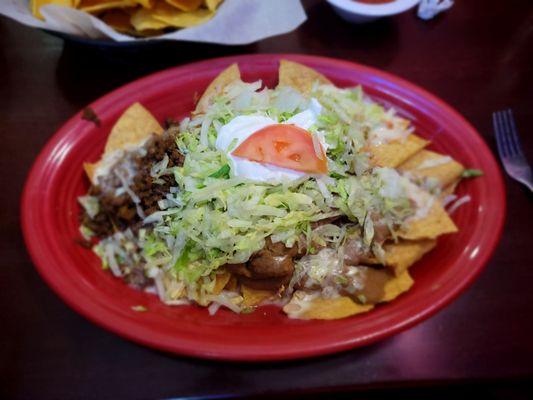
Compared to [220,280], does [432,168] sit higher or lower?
higher

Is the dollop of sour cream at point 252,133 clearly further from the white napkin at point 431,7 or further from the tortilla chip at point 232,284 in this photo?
the white napkin at point 431,7

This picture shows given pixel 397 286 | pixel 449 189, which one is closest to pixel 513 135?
pixel 449 189

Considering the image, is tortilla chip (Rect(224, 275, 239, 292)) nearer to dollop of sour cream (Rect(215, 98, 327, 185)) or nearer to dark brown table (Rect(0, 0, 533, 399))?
dark brown table (Rect(0, 0, 533, 399))

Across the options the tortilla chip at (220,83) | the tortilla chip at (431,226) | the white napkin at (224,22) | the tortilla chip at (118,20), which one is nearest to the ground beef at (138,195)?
the tortilla chip at (220,83)

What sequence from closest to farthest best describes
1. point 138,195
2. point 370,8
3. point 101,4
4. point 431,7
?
point 138,195 → point 101,4 → point 370,8 → point 431,7

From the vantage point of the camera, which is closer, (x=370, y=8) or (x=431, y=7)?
(x=370, y=8)

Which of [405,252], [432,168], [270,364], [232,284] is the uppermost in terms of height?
[432,168]

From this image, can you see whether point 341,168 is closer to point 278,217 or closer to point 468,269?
point 278,217

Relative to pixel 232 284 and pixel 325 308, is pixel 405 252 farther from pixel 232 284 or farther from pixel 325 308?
pixel 232 284
